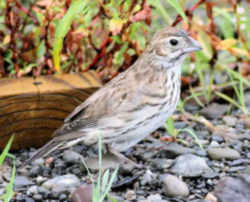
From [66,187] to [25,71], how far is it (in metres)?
1.31

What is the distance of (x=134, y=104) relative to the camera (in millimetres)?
4234

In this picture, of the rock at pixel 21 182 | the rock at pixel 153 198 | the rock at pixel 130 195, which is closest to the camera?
the rock at pixel 153 198

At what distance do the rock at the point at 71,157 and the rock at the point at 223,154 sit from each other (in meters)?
1.00

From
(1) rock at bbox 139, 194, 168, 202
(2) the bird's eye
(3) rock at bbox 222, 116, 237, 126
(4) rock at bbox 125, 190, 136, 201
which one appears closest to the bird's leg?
(4) rock at bbox 125, 190, 136, 201

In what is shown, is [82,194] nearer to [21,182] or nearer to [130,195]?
[130,195]

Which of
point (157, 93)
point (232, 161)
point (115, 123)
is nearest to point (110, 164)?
point (115, 123)

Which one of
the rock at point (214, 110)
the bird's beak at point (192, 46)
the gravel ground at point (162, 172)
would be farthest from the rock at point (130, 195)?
the rock at point (214, 110)

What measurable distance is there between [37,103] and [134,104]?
822 mm

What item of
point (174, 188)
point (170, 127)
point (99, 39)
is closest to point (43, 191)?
point (174, 188)

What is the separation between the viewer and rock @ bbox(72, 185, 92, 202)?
3.65 m

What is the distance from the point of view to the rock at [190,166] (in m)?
4.14

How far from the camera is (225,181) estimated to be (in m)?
3.80

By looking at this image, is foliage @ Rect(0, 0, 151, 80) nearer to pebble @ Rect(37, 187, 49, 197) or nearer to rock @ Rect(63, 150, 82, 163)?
rock @ Rect(63, 150, 82, 163)

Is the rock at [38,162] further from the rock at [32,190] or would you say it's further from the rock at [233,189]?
the rock at [233,189]
